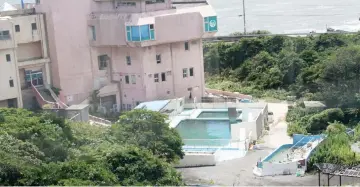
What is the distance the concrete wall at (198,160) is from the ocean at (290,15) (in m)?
21.3

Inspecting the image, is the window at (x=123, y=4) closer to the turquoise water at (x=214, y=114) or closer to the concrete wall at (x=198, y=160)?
the turquoise water at (x=214, y=114)

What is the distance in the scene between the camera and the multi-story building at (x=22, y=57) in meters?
20.2

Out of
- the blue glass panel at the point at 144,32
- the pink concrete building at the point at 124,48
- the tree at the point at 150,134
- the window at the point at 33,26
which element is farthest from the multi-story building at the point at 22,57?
the tree at the point at 150,134

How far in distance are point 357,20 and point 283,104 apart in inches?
737

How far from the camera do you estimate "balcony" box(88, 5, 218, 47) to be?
2133 centimetres

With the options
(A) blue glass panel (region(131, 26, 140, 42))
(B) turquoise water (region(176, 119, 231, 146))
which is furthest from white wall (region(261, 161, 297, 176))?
(A) blue glass panel (region(131, 26, 140, 42))

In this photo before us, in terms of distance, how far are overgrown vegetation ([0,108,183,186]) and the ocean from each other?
73.4ft

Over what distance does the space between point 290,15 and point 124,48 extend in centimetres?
2287

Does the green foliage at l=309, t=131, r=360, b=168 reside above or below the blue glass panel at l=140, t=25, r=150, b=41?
below

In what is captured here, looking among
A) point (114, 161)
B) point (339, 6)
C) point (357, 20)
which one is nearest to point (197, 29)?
point (114, 161)

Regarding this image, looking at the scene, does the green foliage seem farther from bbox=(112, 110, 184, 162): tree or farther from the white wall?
bbox=(112, 110, 184, 162): tree

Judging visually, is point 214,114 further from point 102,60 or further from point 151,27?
point 102,60

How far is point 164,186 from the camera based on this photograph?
38.6 ft

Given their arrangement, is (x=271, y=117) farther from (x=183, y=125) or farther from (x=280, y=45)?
(x=280, y=45)
